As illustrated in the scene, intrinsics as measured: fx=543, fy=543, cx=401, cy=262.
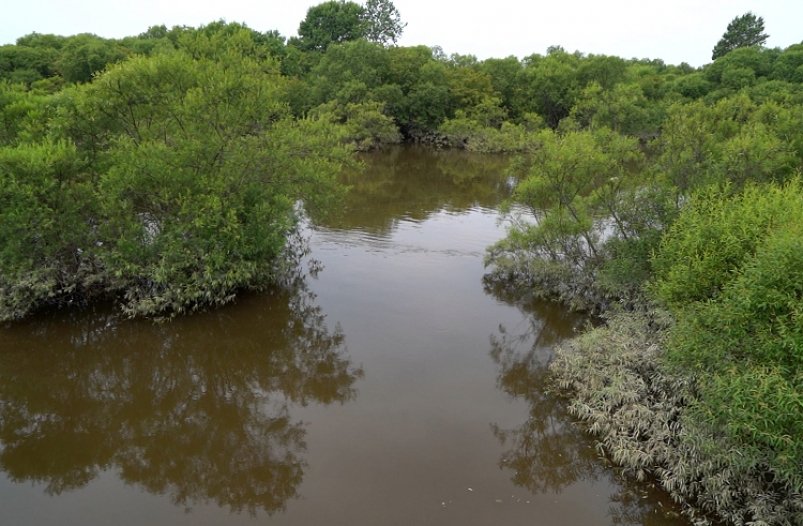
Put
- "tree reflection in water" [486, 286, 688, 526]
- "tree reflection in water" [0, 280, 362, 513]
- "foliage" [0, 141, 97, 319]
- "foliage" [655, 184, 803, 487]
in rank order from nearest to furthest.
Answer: "foliage" [655, 184, 803, 487] < "tree reflection in water" [486, 286, 688, 526] < "tree reflection in water" [0, 280, 362, 513] < "foliage" [0, 141, 97, 319]

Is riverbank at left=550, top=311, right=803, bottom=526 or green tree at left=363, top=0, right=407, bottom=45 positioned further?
green tree at left=363, top=0, right=407, bottom=45

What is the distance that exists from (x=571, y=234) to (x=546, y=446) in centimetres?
1002

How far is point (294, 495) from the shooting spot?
36.8 feet

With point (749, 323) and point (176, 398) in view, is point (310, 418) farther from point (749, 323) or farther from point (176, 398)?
point (749, 323)

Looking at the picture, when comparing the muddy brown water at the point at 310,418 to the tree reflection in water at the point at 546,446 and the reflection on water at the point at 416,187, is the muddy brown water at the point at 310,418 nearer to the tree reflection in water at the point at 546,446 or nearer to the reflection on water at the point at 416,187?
the tree reflection in water at the point at 546,446

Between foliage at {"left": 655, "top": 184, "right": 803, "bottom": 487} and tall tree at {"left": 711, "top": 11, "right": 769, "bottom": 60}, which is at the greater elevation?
tall tree at {"left": 711, "top": 11, "right": 769, "bottom": 60}

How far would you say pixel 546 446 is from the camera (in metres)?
12.9

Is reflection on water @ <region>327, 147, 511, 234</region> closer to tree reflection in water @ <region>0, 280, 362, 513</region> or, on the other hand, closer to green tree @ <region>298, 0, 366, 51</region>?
tree reflection in water @ <region>0, 280, 362, 513</region>

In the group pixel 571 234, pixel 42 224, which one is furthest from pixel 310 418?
pixel 571 234

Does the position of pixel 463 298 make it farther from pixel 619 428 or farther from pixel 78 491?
pixel 78 491

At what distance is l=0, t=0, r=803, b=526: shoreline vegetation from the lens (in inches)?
389

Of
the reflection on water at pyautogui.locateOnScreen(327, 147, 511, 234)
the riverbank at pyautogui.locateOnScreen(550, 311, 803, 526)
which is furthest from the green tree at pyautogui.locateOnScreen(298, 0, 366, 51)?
the riverbank at pyautogui.locateOnScreen(550, 311, 803, 526)

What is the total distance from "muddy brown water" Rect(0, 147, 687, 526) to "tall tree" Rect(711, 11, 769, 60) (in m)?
98.5

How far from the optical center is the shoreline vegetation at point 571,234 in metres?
9.88
